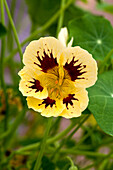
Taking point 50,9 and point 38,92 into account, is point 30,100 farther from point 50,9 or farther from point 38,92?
point 50,9

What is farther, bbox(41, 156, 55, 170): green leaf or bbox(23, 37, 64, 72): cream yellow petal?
bbox(41, 156, 55, 170): green leaf

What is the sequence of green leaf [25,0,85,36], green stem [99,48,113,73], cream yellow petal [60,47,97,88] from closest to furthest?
cream yellow petal [60,47,97,88] < green stem [99,48,113,73] < green leaf [25,0,85,36]

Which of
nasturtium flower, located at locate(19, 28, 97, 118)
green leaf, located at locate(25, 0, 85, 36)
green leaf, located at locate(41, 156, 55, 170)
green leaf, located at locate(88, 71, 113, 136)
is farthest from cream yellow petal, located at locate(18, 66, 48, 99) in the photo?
green leaf, located at locate(25, 0, 85, 36)

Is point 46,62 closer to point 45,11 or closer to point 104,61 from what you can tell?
point 104,61

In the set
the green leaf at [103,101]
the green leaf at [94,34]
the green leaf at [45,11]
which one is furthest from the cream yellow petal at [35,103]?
the green leaf at [45,11]

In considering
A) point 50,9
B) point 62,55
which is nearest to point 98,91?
point 62,55

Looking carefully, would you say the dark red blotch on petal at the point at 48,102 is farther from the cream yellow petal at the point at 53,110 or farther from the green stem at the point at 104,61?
the green stem at the point at 104,61

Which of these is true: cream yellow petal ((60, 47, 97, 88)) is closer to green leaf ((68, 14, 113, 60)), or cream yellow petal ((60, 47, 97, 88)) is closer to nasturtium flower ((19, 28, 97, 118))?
nasturtium flower ((19, 28, 97, 118))
